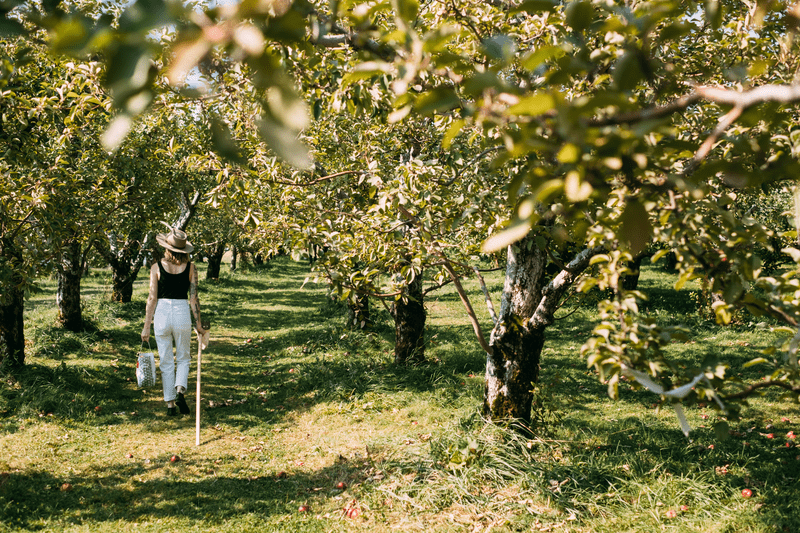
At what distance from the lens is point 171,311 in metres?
6.45

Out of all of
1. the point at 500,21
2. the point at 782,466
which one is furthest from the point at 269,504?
the point at 782,466

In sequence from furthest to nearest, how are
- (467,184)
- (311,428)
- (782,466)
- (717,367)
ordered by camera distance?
(311,428) → (782,466) → (467,184) → (717,367)

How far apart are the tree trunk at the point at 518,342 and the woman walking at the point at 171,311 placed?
143 inches

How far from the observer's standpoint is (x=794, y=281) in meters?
2.19

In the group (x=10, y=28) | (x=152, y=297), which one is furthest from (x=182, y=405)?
(x=10, y=28)

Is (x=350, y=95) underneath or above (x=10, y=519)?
above

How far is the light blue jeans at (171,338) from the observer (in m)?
6.40

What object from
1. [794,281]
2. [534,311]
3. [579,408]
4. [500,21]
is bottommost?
[579,408]

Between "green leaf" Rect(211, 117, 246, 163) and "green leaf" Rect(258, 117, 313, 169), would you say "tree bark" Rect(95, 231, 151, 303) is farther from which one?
"green leaf" Rect(258, 117, 313, 169)

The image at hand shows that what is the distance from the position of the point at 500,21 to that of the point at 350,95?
5.66ft

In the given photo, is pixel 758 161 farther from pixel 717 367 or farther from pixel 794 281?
pixel 717 367

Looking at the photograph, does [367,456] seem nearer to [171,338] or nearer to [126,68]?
[171,338]

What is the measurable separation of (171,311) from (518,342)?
401cm

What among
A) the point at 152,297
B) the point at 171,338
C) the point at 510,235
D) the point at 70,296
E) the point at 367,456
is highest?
the point at 510,235
